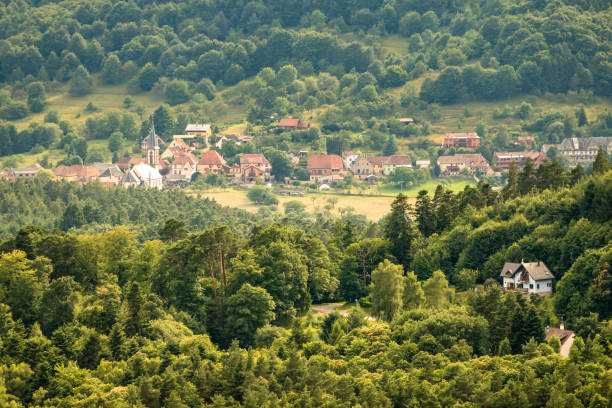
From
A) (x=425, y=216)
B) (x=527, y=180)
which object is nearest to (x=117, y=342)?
(x=425, y=216)

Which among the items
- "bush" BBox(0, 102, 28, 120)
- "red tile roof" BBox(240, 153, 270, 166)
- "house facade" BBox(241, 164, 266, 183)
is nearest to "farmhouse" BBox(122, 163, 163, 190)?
"house facade" BBox(241, 164, 266, 183)

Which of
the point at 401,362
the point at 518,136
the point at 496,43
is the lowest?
the point at 401,362

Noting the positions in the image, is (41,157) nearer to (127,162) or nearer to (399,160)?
(127,162)

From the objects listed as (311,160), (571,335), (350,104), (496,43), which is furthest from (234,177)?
(571,335)

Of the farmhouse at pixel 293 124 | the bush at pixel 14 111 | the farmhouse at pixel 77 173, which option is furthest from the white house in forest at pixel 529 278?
the bush at pixel 14 111

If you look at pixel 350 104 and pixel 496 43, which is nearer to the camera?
pixel 350 104

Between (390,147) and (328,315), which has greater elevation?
(390,147)

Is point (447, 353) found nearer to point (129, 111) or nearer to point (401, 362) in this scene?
point (401, 362)

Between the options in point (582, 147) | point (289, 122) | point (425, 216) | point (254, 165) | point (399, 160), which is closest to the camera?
point (425, 216)
